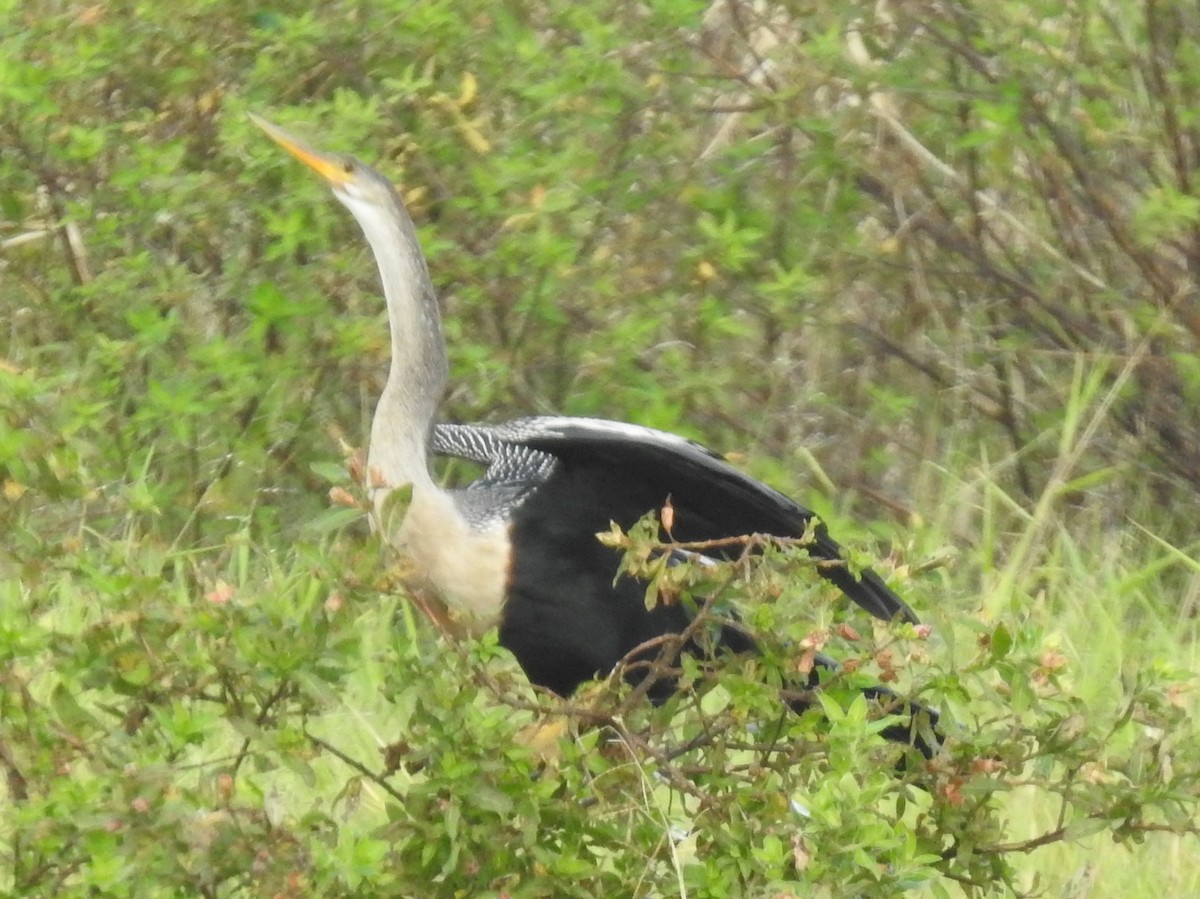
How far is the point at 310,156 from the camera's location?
4.43m

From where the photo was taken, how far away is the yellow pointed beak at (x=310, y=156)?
14.2 ft

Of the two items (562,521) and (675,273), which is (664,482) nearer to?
(562,521)

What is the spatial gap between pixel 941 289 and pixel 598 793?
11.1 feet

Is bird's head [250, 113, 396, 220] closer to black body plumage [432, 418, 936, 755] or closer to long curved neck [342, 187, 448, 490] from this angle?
long curved neck [342, 187, 448, 490]

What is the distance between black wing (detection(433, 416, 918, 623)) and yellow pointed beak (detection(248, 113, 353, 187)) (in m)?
0.65

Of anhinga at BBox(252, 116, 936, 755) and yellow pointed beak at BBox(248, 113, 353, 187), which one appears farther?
yellow pointed beak at BBox(248, 113, 353, 187)

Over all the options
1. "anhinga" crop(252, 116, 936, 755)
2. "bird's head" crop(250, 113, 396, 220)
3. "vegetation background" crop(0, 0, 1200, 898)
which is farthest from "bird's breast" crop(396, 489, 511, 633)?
"bird's head" crop(250, 113, 396, 220)

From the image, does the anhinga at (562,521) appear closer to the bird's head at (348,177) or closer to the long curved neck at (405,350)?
the long curved neck at (405,350)

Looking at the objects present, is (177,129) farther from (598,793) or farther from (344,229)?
(598,793)

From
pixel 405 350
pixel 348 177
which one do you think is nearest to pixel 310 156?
pixel 348 177

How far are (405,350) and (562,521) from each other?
0.47m

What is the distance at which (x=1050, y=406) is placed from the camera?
5.93 m

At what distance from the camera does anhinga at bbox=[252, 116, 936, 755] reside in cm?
362

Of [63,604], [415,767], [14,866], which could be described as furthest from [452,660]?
[63,604]
